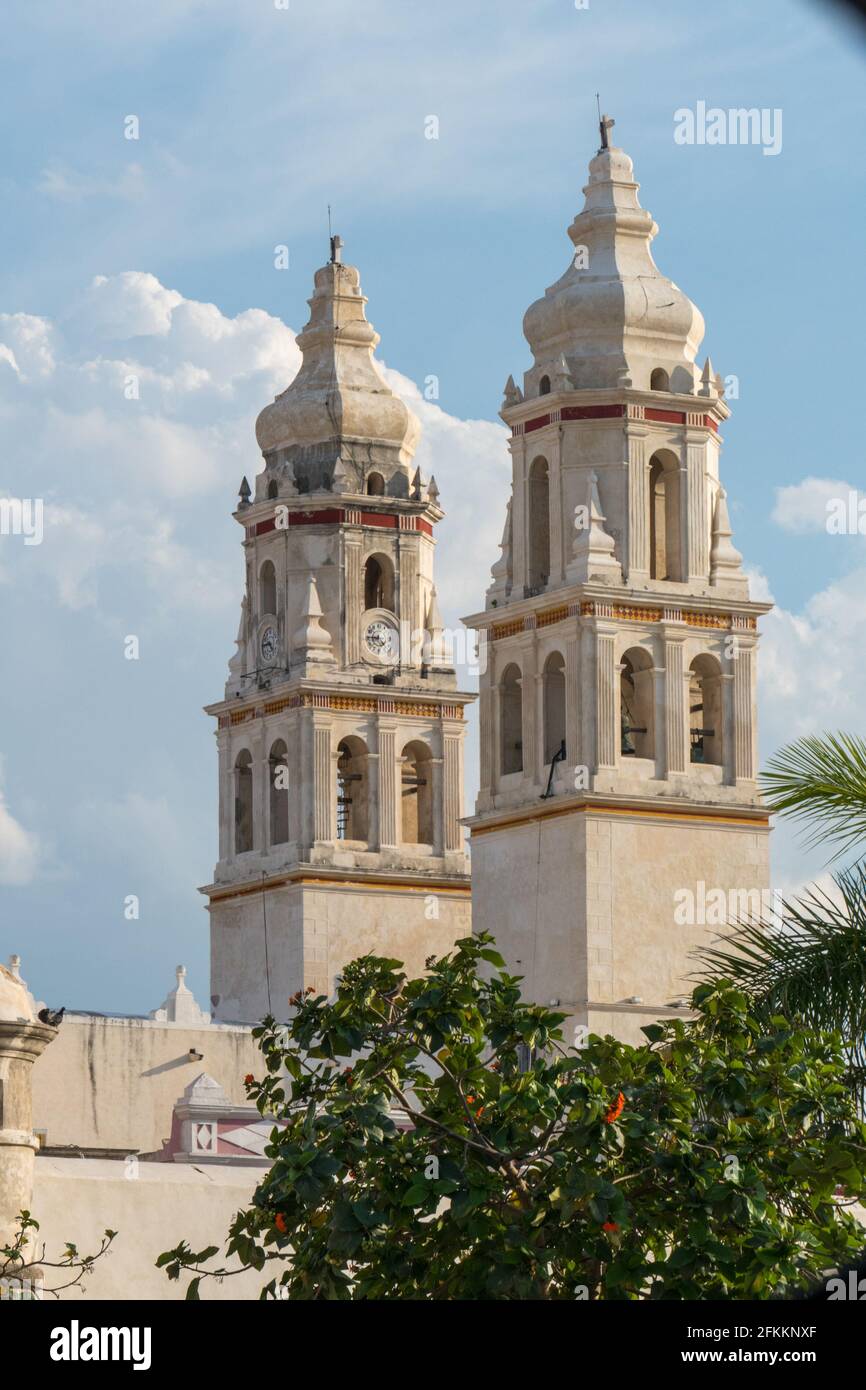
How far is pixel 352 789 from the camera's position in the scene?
5694cm

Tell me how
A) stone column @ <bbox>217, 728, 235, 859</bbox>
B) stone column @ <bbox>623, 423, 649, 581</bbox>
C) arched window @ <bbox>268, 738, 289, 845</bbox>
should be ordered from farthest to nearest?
stone column @ <bbox>217, 728, 235, 859</bbox> < arched window @ <bbox>268, 738, 289, 845</bbox> < stone column @ <bbox>623, 423, 649, 581</bbox>

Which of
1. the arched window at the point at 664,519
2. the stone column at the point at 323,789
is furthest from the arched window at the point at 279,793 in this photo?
the arched window at the point at 664,519

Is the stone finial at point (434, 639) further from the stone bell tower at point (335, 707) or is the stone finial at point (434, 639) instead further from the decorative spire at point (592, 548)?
the decorative spire at point (592, 548)

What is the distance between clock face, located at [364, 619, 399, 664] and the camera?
2279 inches

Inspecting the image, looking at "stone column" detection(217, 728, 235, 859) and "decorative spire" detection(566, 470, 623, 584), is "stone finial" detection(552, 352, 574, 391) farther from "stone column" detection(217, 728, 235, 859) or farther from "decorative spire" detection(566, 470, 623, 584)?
"stone column" detection(217, 728, 235, 859)

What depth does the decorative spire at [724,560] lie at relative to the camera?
155ft

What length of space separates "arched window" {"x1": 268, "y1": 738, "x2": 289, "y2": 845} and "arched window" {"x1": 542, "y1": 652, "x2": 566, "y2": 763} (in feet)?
34.5

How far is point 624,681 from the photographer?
46750mm

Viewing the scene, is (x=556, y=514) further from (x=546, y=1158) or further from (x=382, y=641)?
(x=546, y=1158)

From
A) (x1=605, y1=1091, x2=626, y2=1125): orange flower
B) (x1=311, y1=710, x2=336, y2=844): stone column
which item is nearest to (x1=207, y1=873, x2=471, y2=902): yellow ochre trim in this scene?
(x1=311, y1=710, x2=336, y2=844): stone column

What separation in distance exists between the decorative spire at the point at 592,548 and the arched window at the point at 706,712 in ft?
7.35

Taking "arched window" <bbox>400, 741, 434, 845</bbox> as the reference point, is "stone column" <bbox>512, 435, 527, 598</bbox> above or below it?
above
